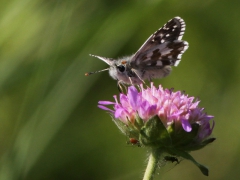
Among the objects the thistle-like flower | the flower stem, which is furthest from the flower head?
the flower stem

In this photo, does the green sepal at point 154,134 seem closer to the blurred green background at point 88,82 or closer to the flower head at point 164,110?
the flower head at point 164,110

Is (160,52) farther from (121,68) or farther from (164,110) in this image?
(164,110)

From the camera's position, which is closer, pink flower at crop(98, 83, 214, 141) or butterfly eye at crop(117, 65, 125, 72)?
pink flower at crop(98, 83, 214, 141)

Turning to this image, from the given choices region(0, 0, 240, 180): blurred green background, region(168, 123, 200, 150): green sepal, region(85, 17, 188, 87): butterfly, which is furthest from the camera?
region(0, 0, 240, 180): blurred green background

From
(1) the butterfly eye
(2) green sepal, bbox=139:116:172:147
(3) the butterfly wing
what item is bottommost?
(2) green sepal, bbox=139:116:172:147

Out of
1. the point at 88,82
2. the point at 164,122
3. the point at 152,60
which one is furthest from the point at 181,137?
the point at 88,82

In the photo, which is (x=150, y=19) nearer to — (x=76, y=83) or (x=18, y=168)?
(x=76, y=83)

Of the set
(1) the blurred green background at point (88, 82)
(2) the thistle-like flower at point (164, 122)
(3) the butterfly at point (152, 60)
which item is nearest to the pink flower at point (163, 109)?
(2) the thistle-like flower at point (164, 122)

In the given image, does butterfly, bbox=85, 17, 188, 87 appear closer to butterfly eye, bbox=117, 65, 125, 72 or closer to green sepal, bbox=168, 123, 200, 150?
butterfly eye, bbox=117, 65, 125, 72
